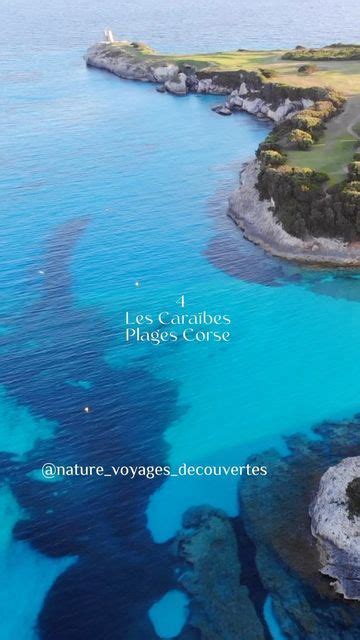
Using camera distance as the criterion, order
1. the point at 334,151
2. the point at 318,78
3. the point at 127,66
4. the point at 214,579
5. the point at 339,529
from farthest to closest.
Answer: the point at 127,66 < the point at 318,78 < the point at 334,151 < the point at 339,529 < the point at 214,579

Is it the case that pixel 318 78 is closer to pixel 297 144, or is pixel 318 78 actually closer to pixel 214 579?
pixel 297 144

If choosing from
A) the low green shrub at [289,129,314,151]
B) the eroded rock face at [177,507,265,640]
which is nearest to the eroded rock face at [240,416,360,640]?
the eroded rock face at [177,507,265,640]

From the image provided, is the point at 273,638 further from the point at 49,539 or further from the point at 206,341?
the point at 206,341

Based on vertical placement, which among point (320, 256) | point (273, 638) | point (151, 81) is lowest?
point (273, 638)

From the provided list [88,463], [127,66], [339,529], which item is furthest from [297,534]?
[127,66]

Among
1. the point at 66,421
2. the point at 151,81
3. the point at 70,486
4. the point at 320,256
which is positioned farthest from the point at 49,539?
Result: the point at 151,81

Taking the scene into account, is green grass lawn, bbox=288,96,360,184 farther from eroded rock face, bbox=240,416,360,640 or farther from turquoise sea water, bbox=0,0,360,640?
eroded rock face, bbox=240,416,360,640
